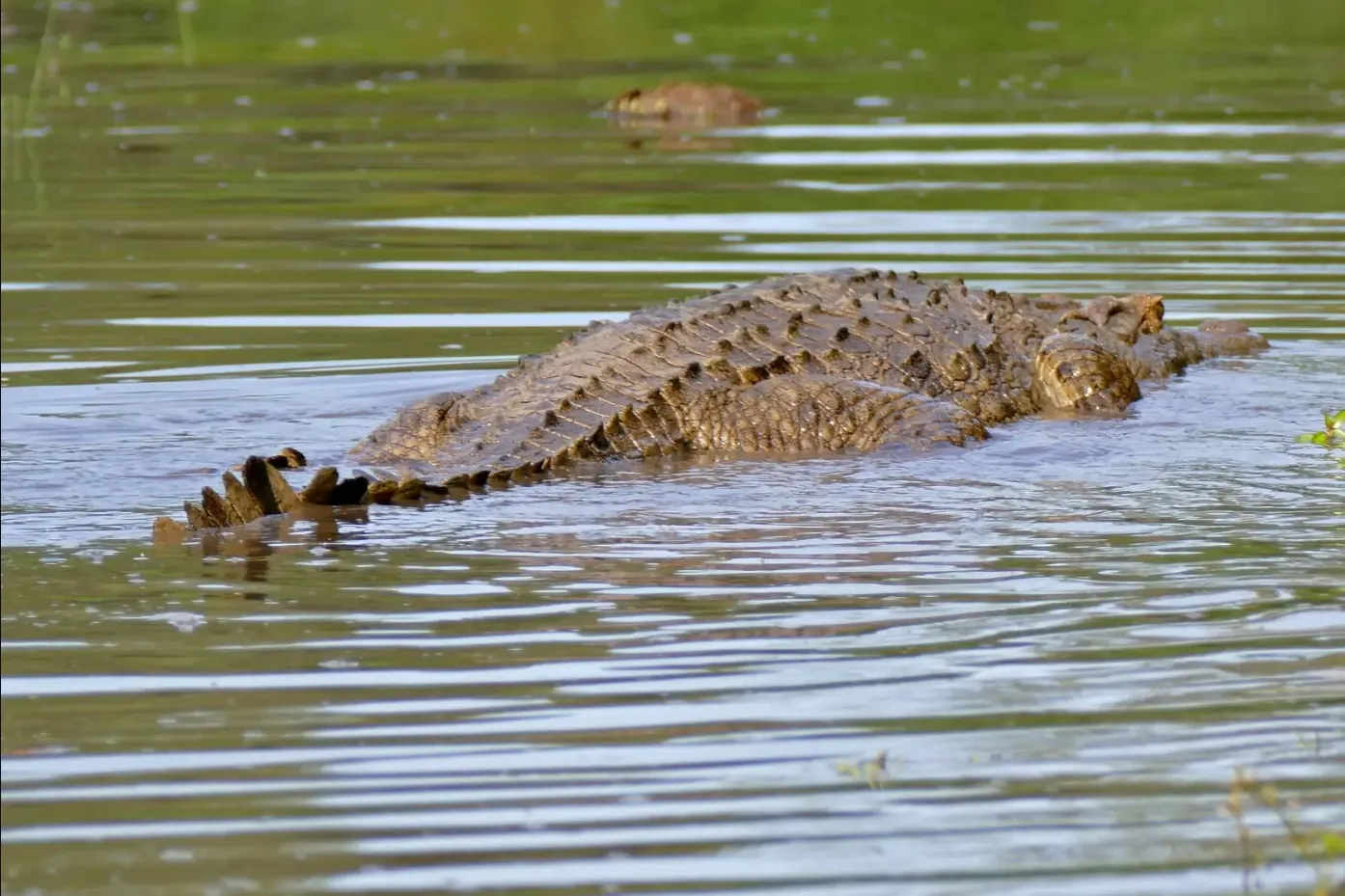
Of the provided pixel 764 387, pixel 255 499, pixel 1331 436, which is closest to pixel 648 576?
pixel 255 499

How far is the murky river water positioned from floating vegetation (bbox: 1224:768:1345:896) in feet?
0.09

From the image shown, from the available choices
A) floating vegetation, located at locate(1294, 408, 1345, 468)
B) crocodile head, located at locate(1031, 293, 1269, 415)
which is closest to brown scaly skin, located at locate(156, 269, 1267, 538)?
crocodile head, located at locate(1031, 293, 1269, 415)

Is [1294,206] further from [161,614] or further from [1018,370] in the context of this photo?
[161,614]

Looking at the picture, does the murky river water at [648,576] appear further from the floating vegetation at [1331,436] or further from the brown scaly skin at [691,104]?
Result: the brown scaly skin at [691,104]

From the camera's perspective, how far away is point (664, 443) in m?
8.05

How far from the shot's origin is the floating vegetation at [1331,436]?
7.61 meters

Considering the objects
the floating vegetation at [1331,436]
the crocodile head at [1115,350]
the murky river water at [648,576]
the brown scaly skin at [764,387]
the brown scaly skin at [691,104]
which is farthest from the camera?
the brown scaly skin at [691,104]

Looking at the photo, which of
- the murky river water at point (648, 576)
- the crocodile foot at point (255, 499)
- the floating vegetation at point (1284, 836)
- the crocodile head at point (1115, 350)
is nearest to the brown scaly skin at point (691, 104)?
the murky river water at point (648, 576)

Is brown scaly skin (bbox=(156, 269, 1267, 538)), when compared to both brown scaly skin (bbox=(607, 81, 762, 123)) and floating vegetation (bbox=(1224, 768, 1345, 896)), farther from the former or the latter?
brown scaly skin (bbox=(607, 81, 762, 123))

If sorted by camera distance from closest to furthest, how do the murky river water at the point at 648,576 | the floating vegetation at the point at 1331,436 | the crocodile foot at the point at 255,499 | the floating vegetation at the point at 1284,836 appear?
1. the floating vegetation at the point at 1284,836
2. the murky river water at the point at 648,576
3. the crocodile foot at the point at 255,499
4. the floating vegetation at the point at 1331,436

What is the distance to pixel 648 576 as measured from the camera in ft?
20.5

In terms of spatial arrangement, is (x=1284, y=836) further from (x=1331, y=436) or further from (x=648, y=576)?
(x=1331, y=436)

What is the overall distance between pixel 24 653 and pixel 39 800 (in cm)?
109

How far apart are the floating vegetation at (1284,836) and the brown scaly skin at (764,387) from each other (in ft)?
11.7
